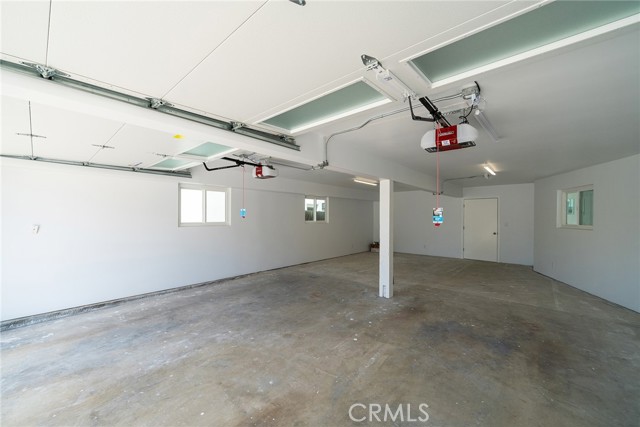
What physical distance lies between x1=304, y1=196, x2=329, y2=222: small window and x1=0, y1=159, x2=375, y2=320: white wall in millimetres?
1663

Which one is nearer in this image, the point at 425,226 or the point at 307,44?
the point at 307,44

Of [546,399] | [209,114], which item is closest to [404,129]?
[209,114]

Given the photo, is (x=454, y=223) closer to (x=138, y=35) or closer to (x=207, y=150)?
(x=207, y=150)

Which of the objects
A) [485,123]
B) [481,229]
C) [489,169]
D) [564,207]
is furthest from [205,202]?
[481,229]

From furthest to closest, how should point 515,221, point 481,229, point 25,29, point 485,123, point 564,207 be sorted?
point 481,229
point 515,221
point 564,207
point 485,123
point 25,29

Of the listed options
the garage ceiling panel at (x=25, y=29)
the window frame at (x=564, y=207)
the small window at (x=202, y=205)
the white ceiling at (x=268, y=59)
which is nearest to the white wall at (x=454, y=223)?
the window frame at (x=564, y=207)

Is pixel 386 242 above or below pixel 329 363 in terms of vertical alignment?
above

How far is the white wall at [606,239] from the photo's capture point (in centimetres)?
410

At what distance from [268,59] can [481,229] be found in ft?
30.7

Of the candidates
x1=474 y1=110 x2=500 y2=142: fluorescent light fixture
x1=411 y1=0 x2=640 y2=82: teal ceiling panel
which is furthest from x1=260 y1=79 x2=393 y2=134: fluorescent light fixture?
x1=474 y1=110 x2=500 y2=142: fluorescent light fixture

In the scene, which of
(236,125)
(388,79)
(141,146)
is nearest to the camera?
(388,79)

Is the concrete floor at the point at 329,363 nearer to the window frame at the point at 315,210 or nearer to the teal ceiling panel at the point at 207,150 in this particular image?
the teal ceiling panel at the point at 207,150

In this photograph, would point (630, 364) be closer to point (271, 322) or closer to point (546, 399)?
point (546, 399)

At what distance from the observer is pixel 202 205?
19.3 feet
